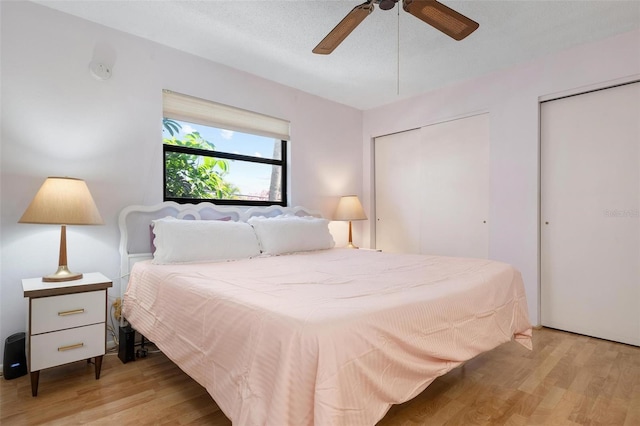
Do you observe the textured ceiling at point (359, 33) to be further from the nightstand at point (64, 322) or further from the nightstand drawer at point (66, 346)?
the nightstand drawer at point (66, 346)

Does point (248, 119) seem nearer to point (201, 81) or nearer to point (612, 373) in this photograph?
point (201, 81)

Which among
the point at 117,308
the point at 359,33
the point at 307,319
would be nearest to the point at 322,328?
the point at 307,319

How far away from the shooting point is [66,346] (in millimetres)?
1979

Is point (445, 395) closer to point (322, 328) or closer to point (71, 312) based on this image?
point (322, 328)

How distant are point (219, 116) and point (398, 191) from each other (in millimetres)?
2340

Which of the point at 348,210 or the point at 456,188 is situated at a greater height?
the point at 456,188

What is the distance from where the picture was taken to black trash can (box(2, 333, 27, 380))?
2.07 meters

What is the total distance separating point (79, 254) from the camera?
2467 mm

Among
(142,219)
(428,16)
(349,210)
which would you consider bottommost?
(142,219)

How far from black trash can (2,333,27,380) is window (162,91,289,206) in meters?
1.42

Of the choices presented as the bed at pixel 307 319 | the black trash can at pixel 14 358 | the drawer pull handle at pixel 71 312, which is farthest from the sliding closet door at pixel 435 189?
the black trash can at pixel 14 358

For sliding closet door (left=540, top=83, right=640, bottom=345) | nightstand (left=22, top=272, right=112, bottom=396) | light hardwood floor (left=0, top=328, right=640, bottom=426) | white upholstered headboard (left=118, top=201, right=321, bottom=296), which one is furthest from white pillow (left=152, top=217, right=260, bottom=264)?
sliding closet door (left=540, top=83, right=640, bottom=345)

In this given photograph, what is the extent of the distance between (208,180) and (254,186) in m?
0.51

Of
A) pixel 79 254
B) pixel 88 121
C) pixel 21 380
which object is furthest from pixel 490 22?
pixel 21 380
